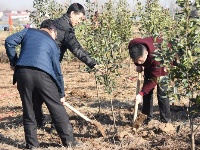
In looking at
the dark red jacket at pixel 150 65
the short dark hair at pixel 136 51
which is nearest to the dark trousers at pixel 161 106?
the dark red jacket at pixel 150 65

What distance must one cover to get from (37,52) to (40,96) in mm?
604

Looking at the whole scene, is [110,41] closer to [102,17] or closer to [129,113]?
[102,17]

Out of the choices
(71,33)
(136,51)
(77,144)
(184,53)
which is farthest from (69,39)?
(184,53)

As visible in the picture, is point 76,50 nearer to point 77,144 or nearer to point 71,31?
point 71,31

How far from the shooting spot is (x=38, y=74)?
451 cm

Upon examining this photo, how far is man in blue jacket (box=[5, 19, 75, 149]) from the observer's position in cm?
451

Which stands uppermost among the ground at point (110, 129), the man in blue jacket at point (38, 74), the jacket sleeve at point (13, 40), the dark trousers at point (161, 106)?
the jacket sleeve at point (13, 40)

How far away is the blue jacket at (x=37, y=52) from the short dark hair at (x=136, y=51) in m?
1.01

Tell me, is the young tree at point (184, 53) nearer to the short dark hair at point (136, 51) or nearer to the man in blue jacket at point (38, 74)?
the short dark hair at point (136, 51)

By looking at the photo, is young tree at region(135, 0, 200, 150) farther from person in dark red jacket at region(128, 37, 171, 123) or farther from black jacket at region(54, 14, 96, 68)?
black jacket at region(54, 14, 96, 68)

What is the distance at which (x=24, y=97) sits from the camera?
4.68 meters

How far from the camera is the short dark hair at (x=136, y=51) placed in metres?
4.70

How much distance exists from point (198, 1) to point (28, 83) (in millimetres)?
2365

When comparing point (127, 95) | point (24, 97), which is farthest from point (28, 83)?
point (127, 95)
